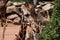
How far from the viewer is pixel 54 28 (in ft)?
12.9

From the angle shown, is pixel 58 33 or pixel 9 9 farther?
pixel 9 9

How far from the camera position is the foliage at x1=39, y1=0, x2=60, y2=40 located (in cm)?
390

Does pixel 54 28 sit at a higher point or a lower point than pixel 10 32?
higher

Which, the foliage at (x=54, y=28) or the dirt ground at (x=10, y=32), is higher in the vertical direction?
the foliage at (x=54, y=28)

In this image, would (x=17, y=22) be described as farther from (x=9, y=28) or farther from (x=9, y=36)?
(x=9, y=36)

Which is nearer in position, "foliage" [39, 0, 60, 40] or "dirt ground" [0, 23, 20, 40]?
"foliage" [39, 0, 60, 40]

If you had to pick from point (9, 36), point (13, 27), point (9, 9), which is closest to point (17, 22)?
point (13, 27)

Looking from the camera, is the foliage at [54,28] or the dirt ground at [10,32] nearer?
the foliage at [54,28]

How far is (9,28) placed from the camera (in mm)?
8570

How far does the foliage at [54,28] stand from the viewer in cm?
390

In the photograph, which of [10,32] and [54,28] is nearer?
[54,28]

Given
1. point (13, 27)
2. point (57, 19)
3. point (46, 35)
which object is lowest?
point (13, 27)

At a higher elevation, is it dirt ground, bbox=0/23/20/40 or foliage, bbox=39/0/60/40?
foliage, bbox=39/0/60/40

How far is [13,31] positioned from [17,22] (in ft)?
4.47
